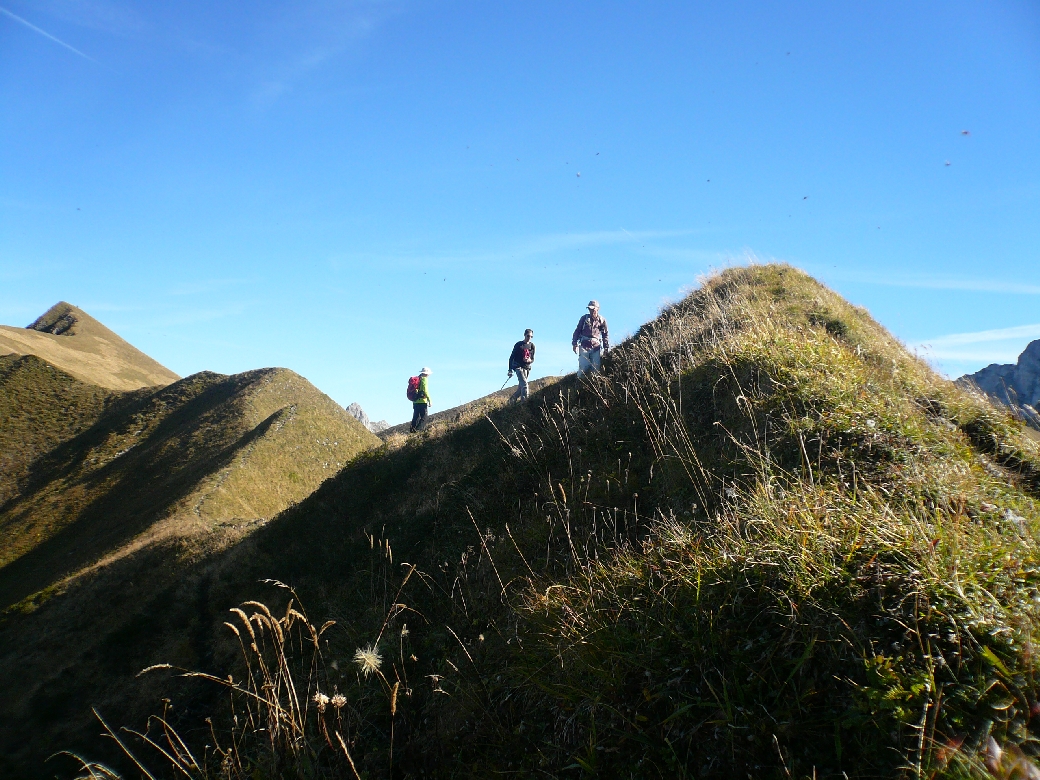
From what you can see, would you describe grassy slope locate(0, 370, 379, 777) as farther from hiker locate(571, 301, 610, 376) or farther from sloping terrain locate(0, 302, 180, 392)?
hiker locate(571, 301, 610, 376)

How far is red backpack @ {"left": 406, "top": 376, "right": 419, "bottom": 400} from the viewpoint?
923 inches

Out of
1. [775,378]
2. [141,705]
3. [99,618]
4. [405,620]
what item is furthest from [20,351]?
[775,378]

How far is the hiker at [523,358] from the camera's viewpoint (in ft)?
63.5

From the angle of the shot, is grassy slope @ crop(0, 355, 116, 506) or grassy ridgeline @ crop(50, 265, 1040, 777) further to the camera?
grassy slope @ crop(0, 355, 116, 506)

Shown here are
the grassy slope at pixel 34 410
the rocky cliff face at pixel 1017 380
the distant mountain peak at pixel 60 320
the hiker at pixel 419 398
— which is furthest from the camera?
the distant mountain peak at pixel 60 320

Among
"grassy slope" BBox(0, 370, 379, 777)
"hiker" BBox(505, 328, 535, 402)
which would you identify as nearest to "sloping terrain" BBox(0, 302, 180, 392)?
"grassy slope" BBox(0, 370, 379, 777)

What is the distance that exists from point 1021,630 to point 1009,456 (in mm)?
5518

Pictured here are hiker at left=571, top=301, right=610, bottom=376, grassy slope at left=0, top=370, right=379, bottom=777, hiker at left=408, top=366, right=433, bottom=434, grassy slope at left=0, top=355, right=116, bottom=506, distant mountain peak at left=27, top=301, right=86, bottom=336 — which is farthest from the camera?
distant mountain peak at left=27, top=301, right=86, bottom=336

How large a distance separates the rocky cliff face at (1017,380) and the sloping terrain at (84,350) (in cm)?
5677

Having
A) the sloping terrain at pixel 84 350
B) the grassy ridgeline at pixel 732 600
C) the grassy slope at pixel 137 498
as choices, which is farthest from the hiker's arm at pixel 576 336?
the sloping terrain at pixel 84 350

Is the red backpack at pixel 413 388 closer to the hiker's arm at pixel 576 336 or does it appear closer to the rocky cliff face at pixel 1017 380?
the hiker's arm at pixel 576 336

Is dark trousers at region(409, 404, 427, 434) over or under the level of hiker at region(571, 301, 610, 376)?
→ under

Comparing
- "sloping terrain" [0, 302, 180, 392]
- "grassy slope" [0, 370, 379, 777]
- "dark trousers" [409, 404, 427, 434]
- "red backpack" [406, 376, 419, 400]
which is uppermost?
"sloping terrain" [0, 302, 180, 392]

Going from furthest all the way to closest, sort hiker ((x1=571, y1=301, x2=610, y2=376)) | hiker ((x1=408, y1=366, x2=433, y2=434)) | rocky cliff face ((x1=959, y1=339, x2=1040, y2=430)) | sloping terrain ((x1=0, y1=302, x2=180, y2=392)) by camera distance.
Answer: sloping terrain ((x1=0, y1=302, x2=180, y2=392)) → hiker ((x1=408, y1=366, x2=433, y2=434)) → hiker ((x1=571, y1=301, x2=610, y2=376)) → rocky cliff face ((x1=959, y1=339, x2=1040, y2=430))
